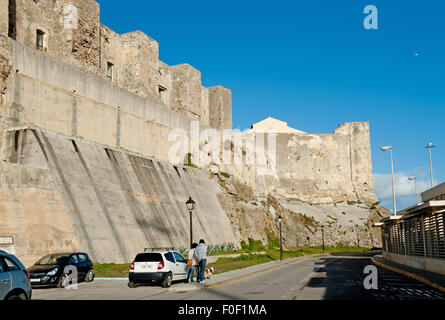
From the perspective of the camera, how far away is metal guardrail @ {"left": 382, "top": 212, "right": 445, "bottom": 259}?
68.7 ft

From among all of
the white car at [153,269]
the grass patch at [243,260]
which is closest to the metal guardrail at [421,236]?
the grass patch at [243,260]

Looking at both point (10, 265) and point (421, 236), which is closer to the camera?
point (10, 265)

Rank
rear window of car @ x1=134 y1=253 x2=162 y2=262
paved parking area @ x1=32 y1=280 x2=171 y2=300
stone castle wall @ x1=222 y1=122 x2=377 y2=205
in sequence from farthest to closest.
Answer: stone castle wall @ x1=222 y1=122 x2=377 y2=205
rear window of car @ x1=134 y1=253 x2=162 y2=262
paved parking area @ x1=32 y1=280 x2=171 y2=300

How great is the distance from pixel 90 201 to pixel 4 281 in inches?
672

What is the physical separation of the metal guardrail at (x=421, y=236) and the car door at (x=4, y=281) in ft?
57.9

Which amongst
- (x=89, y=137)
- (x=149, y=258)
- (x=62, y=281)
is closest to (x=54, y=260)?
(x=62, y=281)

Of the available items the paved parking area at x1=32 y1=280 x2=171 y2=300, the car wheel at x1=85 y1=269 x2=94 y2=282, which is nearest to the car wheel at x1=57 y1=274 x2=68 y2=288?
the paved parking area at x1=32 y1=280 x2=171 y2=300

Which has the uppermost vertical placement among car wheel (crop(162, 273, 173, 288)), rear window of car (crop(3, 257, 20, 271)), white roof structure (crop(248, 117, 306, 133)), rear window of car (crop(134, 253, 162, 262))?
white roof structure (crop(248, 117, 306, 133))

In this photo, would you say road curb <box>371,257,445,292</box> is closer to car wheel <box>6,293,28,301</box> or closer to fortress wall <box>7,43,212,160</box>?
car wheel <box>6,293,28,301</box>

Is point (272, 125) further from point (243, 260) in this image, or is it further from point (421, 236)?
point (421, 236)

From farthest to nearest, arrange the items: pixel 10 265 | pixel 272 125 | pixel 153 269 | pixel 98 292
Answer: pixel 272 125
pixel 153 269
pixel 98 292
pixel 10 265

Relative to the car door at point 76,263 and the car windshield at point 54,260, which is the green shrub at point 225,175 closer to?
the car door at point 76,263

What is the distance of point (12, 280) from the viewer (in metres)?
9.71

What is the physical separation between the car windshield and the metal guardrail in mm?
16348
